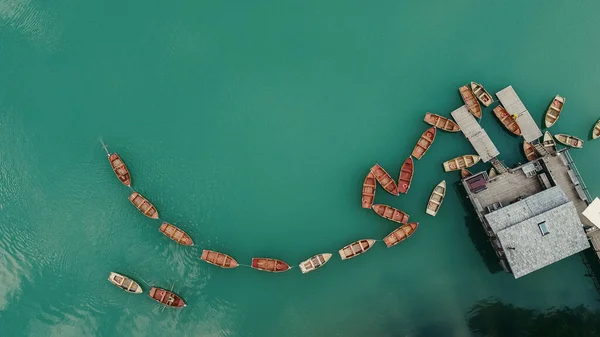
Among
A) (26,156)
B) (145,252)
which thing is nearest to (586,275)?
(145,252)

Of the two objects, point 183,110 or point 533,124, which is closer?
point 533,124

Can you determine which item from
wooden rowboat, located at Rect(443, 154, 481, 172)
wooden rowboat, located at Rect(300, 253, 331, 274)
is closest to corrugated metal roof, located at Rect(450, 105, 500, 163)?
wooden rowboat, located at Rect(443, 154, 481, 172)

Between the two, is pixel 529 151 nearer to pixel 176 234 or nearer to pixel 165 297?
pixel 176 234

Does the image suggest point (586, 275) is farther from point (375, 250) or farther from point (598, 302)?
point (375, 250)

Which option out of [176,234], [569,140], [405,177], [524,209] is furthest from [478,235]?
Answer: [176,234]

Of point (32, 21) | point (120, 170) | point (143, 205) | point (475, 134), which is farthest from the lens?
point (32, 21)

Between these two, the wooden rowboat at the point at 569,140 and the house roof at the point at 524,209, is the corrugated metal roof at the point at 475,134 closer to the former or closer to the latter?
the house roof at the point at 524,209
